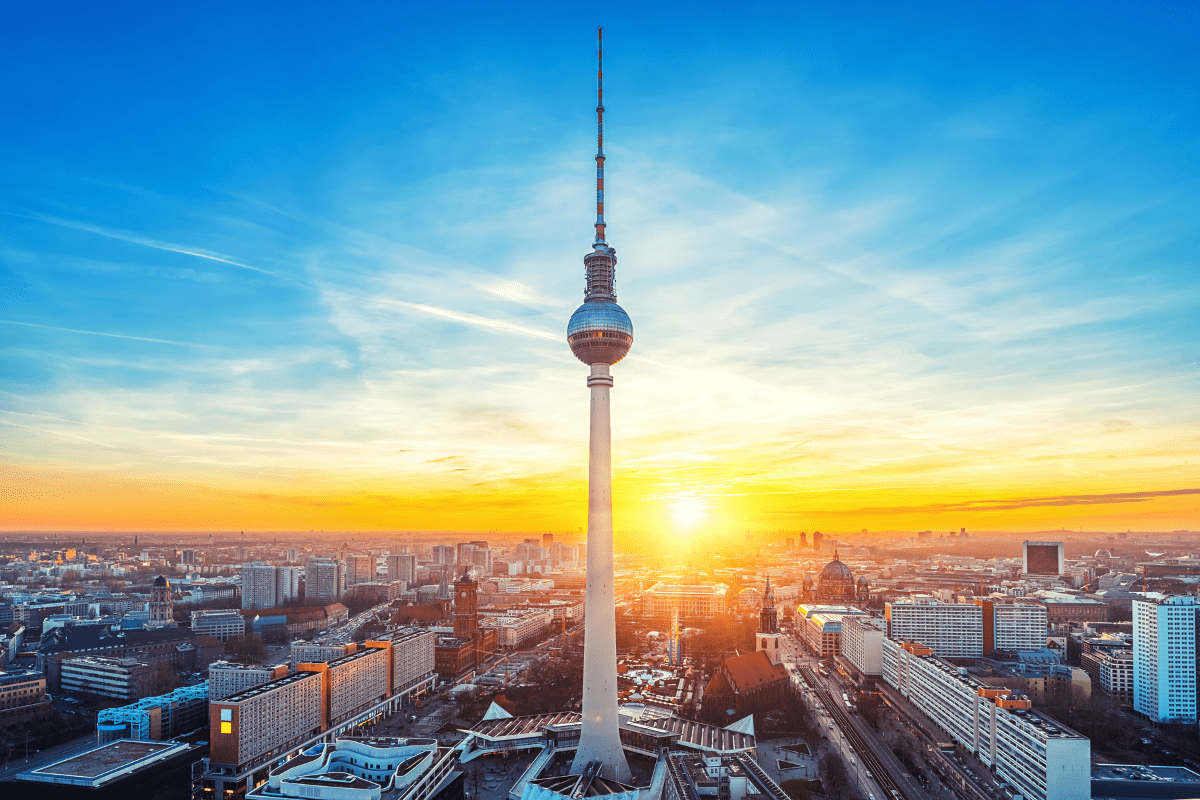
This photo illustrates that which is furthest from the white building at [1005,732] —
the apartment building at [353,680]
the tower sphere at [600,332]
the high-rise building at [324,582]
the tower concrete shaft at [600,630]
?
the high-rise building at [324,582]

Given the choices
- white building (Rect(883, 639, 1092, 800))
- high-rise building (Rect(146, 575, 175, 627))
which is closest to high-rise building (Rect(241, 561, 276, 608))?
high-rise building (Rect(146, 575, 175, 627))

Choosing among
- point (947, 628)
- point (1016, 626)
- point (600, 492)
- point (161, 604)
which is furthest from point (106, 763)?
point (1016, 626)

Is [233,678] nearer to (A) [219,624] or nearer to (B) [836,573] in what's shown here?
(A) [219,624]

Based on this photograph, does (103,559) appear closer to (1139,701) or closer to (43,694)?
(43,694)

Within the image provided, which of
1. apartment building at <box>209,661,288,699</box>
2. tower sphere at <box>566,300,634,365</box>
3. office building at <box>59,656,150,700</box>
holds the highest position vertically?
tower sphere at <box>566,300,634,365</box>

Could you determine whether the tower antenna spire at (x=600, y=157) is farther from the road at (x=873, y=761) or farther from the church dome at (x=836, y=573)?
the church dome at (x=836, y=573)

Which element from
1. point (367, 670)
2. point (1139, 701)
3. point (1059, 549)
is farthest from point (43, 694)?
point (1059, 549)

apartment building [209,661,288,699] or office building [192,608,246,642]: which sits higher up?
apartment building [209,661,288,699]

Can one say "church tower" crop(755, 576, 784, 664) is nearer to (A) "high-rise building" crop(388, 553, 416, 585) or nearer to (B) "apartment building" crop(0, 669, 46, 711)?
(B) "apartment building" crop(0, 669, 46, 711)
